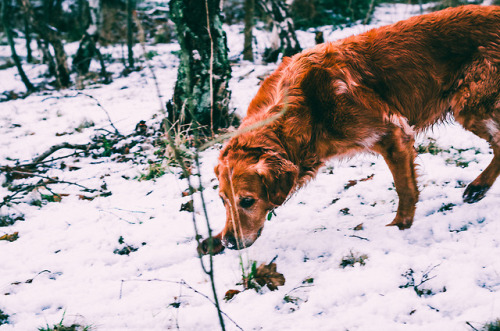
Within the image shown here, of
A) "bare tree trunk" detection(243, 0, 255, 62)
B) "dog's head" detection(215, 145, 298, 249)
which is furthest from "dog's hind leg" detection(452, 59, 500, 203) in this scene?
"bare tree trunk" detection(243, 0, 255, 62)

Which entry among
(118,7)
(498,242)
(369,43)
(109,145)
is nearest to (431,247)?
(498,242)

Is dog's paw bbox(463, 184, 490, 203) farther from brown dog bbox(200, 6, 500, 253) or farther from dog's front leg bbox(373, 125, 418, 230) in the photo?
dog's front leg bbox(373, 125, 418, 230)

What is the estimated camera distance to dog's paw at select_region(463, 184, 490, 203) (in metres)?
2.52

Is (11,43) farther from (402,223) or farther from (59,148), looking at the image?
(402,223)

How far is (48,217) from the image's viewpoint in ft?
9.90

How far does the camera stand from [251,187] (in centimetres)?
221

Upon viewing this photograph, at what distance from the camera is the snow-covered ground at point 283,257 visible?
66.2 inches

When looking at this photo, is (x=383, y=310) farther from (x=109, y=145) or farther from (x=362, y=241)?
(x=109, y=145)

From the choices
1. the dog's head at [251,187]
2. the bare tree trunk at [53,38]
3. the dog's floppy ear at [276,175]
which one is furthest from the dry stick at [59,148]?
the bare tree trunk at [53,38]

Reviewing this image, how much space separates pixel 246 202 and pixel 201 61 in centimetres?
252

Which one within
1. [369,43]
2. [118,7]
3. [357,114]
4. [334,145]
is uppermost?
[118,7]

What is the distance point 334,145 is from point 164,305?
5.18ft

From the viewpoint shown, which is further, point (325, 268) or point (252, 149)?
point (252, 149)

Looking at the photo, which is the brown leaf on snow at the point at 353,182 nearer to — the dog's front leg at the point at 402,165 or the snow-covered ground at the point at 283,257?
the snow-covered ground at the point at 283,257
